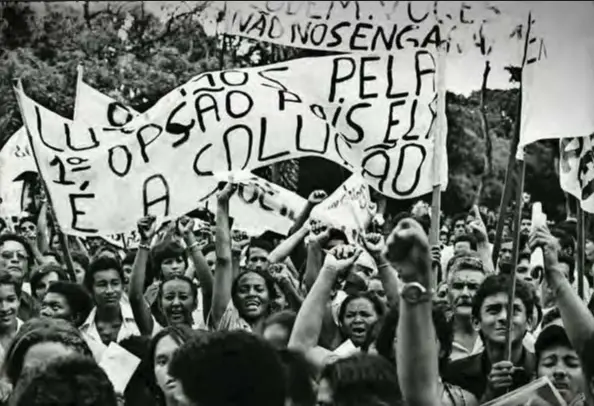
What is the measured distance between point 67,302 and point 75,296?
49 mm

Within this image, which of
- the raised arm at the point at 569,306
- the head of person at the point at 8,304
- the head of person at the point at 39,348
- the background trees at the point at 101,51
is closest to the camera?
the head of person at the point at 39,348

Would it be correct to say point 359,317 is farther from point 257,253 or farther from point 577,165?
point 257,253

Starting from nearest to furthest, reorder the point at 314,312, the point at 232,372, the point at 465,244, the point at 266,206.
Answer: the point at 232,372
the point at 314,312
the point at 266,206
the point at 465,244

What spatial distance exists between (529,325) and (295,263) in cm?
291

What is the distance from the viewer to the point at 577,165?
288 inches

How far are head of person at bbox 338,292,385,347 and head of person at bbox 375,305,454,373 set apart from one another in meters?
0.65


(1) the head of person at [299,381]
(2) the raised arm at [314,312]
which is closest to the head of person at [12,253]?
(2) the raised arm at [314,312]

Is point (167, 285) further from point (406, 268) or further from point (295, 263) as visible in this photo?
point (406, 268)

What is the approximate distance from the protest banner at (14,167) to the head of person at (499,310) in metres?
5.05

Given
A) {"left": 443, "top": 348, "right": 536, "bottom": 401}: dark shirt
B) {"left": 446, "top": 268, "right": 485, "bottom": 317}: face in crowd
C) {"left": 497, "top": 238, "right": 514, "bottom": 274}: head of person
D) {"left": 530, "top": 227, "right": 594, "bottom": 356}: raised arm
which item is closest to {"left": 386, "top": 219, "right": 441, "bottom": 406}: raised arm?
{"left": 530, "top": 227, "right": 594, "bottom": 356}: raised arm

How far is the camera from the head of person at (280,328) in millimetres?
6156

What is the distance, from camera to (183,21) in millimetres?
18609

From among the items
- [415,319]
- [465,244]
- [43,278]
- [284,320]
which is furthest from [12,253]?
[415,319]

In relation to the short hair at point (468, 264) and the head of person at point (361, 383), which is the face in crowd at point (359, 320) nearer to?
the short hair at point (468, 264)
